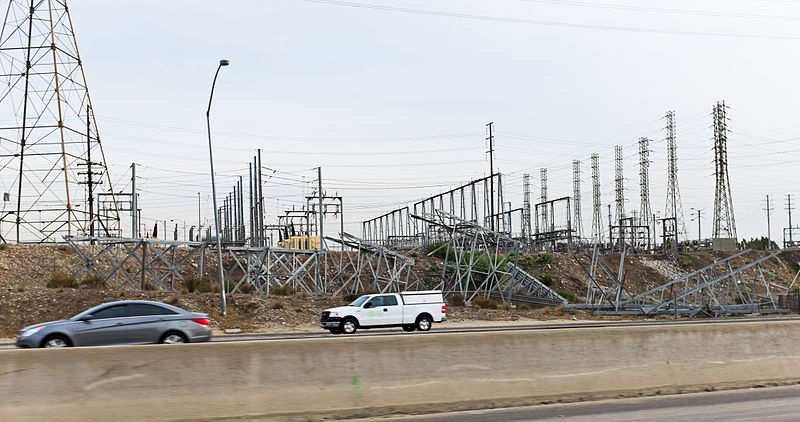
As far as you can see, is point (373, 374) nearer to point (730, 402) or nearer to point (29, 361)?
point (29, 361)

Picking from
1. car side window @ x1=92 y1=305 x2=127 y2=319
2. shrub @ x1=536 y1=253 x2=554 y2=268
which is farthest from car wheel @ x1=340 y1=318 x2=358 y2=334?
shrub @ x1=536 y1=253 x2=554 y2=268

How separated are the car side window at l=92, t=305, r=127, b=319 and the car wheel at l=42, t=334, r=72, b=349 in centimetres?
85

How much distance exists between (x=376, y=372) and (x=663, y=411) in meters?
4.10

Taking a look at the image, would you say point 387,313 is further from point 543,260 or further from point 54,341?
point 543,260


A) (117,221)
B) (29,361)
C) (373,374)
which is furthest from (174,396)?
(117,221)

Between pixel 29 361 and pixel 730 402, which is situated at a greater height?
pixel 29 361

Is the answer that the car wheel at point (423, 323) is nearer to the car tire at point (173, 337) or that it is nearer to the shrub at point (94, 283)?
the car tire at point (173, 337)

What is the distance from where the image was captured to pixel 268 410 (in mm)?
9492

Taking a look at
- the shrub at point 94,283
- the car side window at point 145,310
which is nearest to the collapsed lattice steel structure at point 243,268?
the shrub at point 94,283

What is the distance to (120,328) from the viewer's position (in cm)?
1811

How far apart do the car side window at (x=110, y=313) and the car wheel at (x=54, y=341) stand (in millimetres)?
847

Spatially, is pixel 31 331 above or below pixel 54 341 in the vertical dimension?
above

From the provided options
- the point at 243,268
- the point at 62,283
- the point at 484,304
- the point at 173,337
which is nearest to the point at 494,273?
the point at 484,304

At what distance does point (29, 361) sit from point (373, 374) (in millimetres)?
4256
